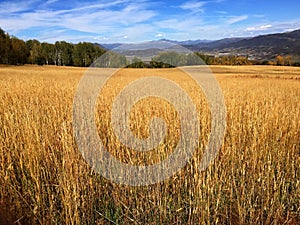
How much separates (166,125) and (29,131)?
2.11 m

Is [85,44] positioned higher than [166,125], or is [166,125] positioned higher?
[85,44]

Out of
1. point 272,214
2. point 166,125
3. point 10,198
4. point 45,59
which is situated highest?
point 45,59

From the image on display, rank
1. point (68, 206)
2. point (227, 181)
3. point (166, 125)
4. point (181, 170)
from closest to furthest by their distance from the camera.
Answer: point (68, 206) < point (227, 181) < point (181, 170) < point (166, 125)

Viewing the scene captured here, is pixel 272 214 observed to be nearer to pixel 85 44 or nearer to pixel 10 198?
pixel 10 198

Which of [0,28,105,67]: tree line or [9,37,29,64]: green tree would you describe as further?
[0,28,105,67]: tree line

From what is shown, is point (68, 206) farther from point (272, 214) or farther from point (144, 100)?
point (144, 100)

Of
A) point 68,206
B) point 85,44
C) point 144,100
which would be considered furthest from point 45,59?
point 68,206

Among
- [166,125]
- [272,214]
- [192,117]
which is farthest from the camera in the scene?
[192,117]

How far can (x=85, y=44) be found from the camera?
224 ft

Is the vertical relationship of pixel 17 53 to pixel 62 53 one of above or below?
below

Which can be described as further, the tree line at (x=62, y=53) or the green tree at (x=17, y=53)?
the tree line at (x=62, y=53)

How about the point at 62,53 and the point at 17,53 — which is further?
the point at 62,53

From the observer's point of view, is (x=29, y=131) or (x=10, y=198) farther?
(x=29, y=131)

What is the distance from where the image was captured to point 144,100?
6676 millimetres
